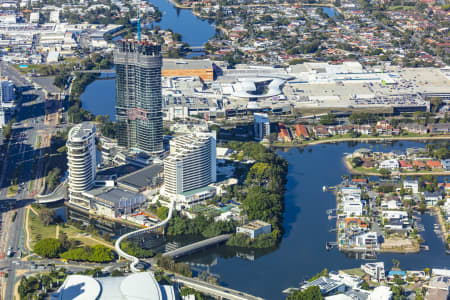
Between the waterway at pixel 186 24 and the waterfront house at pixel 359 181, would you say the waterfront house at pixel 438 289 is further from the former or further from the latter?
the waterway at pixel 186 24

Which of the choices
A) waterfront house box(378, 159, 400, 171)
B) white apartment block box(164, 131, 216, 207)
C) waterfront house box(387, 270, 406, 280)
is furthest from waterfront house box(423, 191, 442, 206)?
white apartment block box(164, 131, 216, 207)

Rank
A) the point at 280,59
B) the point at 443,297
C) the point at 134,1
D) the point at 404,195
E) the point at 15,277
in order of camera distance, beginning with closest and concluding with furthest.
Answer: the point at 443,297, the point at 15,277, the point at 404,195, the point at 280,59, the point at 134,1

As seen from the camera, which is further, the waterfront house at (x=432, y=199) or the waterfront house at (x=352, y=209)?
the waterfront house at (x=432, y=199)

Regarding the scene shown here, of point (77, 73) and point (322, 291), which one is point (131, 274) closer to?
point (322, 291)

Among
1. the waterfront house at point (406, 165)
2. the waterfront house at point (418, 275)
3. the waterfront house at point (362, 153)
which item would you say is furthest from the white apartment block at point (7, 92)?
the waterfront house at point (418, 275)

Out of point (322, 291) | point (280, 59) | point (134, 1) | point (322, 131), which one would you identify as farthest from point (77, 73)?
point (322, 291)

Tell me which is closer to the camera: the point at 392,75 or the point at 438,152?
the point at 438,152
